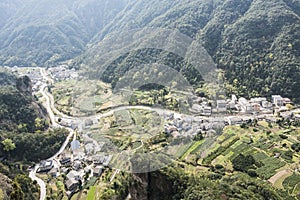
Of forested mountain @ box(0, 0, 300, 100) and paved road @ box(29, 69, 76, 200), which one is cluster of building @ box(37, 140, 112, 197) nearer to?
paved road @ box(29, 69, 76, 200)

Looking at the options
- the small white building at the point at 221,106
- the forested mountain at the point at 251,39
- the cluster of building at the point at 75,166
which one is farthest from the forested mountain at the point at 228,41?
the cluster of building at the point at 75,166

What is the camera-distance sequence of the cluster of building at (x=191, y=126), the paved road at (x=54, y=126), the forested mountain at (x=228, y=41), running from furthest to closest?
the forested mountain at (x=228, y=41) < the cluster of building at (x=191, y=126) < the paved road at (x=54, y=126)

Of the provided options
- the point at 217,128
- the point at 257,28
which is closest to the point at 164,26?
the point at 257,28

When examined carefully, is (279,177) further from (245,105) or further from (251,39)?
(251,39)

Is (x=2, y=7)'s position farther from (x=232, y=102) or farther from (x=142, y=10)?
(x=232, y=102)

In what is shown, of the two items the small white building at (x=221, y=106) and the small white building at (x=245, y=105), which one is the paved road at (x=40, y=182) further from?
the small white building at (x=245, y=105)

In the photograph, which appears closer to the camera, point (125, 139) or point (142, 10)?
point (125, 139)

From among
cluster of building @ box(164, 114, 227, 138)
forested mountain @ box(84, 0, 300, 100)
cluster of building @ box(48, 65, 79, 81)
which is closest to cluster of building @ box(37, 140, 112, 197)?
cluster of building @ box(164, 114, 227, 138)

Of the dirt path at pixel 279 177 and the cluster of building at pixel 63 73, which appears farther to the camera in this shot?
the cluster of building at pixel 63 73

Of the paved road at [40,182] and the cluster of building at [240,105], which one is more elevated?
the cluster of building at [240,105]
